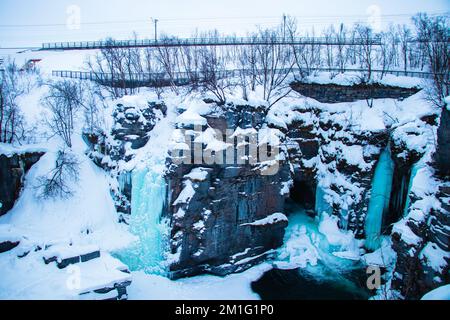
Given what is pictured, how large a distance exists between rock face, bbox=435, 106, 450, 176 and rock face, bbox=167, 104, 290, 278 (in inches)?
255

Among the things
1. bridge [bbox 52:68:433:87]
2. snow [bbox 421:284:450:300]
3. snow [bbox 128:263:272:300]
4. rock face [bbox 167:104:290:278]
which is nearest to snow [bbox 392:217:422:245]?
snow [bbox 421:284:450:300]

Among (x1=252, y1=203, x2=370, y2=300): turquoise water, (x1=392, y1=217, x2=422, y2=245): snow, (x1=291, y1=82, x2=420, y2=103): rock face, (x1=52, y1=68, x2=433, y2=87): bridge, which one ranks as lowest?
(x1=252, y1=203, x2=370, y2=300): turquoise water

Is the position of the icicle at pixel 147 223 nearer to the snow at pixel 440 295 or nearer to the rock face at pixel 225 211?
the rock face at pixel 225 211

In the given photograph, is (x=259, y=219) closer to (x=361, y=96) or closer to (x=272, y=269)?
(x=272, y=269)

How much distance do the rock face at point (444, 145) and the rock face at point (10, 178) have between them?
57.9ft

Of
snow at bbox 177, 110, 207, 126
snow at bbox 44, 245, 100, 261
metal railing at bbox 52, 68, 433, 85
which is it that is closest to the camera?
snow at bbox 44, 245, 100, 261

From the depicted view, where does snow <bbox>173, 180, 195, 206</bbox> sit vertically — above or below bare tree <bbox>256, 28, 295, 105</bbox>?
below

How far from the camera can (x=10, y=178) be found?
1449 cm

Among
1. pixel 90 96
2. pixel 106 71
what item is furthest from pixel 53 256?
pixel 106 71

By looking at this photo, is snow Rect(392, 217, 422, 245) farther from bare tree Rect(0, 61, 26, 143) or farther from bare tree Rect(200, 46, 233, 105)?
bare tree Rect(0, 61, 26, 143)

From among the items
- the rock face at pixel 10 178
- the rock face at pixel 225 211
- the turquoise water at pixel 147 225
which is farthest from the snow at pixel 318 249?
the rock face at pixel 10 178

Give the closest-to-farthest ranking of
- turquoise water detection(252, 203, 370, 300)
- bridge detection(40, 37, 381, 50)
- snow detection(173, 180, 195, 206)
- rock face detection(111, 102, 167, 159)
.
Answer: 1. turquoise water detection(252, 203, 370, 300)
2. snow detection(173, 180, 195, 206)
3. rock face detection(111, 102, 167, 159)
4. bridge detection(40, 37, 381, 50)

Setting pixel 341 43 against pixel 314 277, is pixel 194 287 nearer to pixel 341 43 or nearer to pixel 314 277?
pixel 314 277

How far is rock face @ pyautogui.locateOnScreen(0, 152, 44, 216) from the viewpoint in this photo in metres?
14.2
